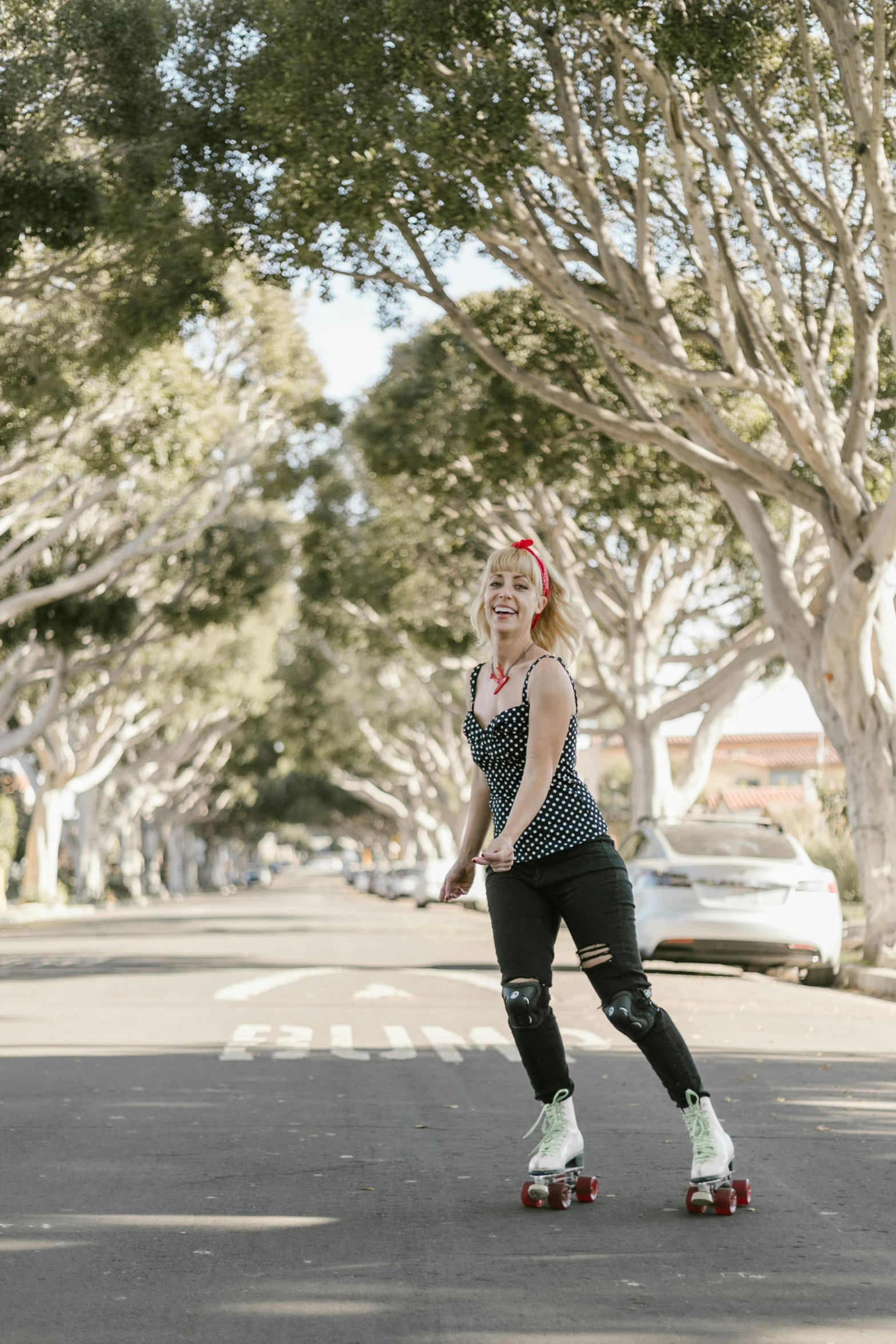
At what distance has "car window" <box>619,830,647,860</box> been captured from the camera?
16.3m

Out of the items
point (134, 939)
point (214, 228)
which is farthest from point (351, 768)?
point (214, 228)

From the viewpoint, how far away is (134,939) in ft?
83.7

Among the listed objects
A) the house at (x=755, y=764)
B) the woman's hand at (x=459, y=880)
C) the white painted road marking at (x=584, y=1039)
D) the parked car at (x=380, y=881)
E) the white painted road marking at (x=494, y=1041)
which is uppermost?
the house at (x=755, y=764)

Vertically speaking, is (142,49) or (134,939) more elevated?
(142,49)

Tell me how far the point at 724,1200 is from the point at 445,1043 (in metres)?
5.44

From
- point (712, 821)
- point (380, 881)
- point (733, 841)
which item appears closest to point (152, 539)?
point (712, 821)

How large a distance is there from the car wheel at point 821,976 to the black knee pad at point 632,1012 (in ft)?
34.7

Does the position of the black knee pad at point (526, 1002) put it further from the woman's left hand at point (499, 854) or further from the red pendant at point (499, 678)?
the red pendant at point (499, 678)

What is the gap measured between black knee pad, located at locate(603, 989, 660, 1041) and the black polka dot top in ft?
1.53

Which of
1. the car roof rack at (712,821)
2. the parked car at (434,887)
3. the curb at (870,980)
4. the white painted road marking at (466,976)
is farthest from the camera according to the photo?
the parked car at (434,887)

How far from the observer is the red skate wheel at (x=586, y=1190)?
210 inches

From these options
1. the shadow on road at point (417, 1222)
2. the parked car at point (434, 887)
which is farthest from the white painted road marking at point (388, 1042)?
the parked car at point (434, 887)

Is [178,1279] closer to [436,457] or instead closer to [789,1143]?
[789,1143]

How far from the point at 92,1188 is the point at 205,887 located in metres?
91.2
